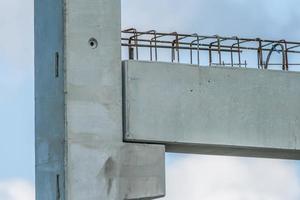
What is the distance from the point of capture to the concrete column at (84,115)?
1475 centimetres

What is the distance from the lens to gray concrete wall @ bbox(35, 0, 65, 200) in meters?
14.8

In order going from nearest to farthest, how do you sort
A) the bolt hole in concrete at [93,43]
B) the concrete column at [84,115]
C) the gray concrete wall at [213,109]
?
the concrete column at [84,115] < the bolt hole in concrete at [93,43] < the gray concrete wall at [213,109]

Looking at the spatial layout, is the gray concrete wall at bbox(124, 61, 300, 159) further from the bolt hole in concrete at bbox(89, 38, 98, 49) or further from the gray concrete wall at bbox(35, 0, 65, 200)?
the gray concrete wall at bbox(35, 0, 65, 200)

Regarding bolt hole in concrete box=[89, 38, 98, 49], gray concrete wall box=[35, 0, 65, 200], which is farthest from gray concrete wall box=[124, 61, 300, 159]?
gray concrete wall box=[35, 0, 65, 200]

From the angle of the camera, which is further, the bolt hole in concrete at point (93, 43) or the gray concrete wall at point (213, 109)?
the gray concrete wall at point (213, 109)

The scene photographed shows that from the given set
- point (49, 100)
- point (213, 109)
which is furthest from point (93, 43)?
point (213, 109)

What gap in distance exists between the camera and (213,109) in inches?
620

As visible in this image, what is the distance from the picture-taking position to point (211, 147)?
52.1ft

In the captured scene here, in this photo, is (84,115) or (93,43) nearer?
(84,115)

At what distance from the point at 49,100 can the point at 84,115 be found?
22.6 inches

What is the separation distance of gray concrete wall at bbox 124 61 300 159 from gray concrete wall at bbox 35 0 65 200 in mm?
917

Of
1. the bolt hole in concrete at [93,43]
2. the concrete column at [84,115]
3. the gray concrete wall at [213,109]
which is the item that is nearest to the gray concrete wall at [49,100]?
the concrete column at [84,115]

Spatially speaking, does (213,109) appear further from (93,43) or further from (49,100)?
(49,100)

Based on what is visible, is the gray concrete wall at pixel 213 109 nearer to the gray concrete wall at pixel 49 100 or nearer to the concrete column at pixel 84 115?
the concrete column at pixel 84 115
